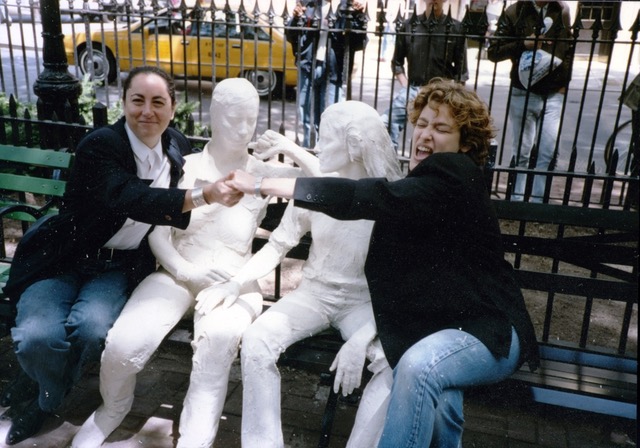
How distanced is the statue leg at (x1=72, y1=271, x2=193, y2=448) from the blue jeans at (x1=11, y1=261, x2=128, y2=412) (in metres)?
0.08

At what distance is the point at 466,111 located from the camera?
2.67 m

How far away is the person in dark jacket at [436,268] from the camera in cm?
244

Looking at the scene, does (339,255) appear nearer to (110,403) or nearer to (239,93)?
(239,93)

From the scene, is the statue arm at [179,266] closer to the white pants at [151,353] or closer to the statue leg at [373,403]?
the white pants at [151,353]

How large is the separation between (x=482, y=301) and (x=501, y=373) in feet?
0.95

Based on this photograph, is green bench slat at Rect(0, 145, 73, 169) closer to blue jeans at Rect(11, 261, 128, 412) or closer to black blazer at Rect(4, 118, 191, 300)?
black blazer at Rect(4, 118, 191, 300)

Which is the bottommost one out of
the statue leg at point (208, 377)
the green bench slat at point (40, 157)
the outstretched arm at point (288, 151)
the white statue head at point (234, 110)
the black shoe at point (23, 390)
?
the black shoe at point (23, 390)

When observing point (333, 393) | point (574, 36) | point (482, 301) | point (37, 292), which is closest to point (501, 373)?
point (482, 301)

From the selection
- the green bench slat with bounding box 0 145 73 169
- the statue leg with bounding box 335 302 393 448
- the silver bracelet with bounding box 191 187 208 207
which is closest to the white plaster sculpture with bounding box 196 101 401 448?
the statue leg with bounding box 335 302 393 448

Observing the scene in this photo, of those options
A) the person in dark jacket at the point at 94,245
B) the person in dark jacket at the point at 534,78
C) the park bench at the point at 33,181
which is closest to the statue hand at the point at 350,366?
the person in dark jacket at the point at 94,245

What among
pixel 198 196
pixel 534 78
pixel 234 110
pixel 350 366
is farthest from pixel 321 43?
pixel 350 366

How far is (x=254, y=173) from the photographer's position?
3236 millimetres

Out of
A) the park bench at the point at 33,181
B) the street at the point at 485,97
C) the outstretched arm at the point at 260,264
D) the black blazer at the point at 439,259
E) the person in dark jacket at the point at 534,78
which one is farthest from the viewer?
the street at the point at 485,97

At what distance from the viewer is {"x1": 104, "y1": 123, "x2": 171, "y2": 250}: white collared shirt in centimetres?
312
